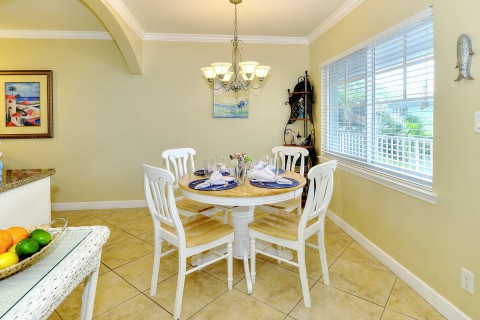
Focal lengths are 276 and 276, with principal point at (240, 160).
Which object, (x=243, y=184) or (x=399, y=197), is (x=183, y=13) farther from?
(x=399, y=197)

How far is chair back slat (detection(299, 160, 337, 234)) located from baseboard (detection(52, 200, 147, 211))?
292 cm

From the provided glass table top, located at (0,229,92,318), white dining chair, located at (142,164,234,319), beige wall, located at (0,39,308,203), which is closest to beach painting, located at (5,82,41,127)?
beige wall, located at (0,39,308,203)

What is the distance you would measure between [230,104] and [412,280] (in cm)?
299

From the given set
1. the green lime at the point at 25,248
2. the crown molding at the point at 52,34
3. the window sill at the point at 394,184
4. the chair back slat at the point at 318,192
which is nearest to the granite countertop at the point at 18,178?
the green lime at the point at 25,248

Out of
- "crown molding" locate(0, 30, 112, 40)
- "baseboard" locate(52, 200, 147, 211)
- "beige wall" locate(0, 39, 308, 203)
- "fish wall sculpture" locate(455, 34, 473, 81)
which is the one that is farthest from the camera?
"baseboard" locate(52, 200, 147, 211)

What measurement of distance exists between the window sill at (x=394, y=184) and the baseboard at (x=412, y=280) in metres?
0.60

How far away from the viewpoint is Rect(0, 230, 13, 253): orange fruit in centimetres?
83

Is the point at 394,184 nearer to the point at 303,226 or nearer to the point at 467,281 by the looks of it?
the point at 467,281

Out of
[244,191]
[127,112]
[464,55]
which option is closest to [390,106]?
[464,55]

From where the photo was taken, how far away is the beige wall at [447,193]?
159 cm

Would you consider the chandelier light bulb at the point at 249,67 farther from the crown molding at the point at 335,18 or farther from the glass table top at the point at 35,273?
the glass table top at the point at 35,273

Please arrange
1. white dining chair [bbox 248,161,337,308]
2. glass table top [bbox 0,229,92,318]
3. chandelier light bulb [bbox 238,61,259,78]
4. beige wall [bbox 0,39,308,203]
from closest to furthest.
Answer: glass table top [bbox 0,229,92,318] → white dining chair [bbox 248,161,337,308] → chandelier light bulb [bbox 238,61,259,78] → beige wall [bbox 0,39,308,203]

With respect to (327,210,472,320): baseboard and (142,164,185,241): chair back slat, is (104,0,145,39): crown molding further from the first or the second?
(327,210,472,320): baseboard

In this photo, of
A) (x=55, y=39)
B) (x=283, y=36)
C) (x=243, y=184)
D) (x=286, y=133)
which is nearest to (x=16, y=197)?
(x=243, y=184)
